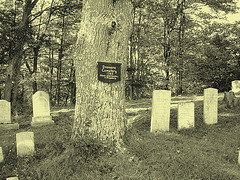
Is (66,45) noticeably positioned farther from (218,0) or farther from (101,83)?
(101,83)

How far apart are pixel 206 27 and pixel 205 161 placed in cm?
1754

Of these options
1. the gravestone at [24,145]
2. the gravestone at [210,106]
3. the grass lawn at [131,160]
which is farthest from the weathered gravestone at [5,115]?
the gravestone at [210,106]

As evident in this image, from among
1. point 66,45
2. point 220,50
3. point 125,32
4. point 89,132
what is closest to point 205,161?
point 89,132

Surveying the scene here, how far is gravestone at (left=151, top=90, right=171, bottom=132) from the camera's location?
6.20 meters

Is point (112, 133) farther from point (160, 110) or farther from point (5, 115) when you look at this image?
point (5, 115)

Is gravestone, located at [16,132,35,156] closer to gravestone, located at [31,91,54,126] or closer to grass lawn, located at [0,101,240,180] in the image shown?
grass lawn, located at [0,101,240,180]

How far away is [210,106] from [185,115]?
1.39m

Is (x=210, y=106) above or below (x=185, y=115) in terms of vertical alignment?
above

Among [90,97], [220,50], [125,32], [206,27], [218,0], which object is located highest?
[218,0]

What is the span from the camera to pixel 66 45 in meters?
20.3

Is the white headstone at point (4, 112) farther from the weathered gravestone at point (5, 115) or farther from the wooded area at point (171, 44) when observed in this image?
the wooded area at point (171, 44)

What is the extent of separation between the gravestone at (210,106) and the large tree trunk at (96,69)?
4.15 meters

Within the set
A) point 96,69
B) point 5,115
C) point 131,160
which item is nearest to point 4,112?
point 5,115

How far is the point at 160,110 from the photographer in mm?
6293
